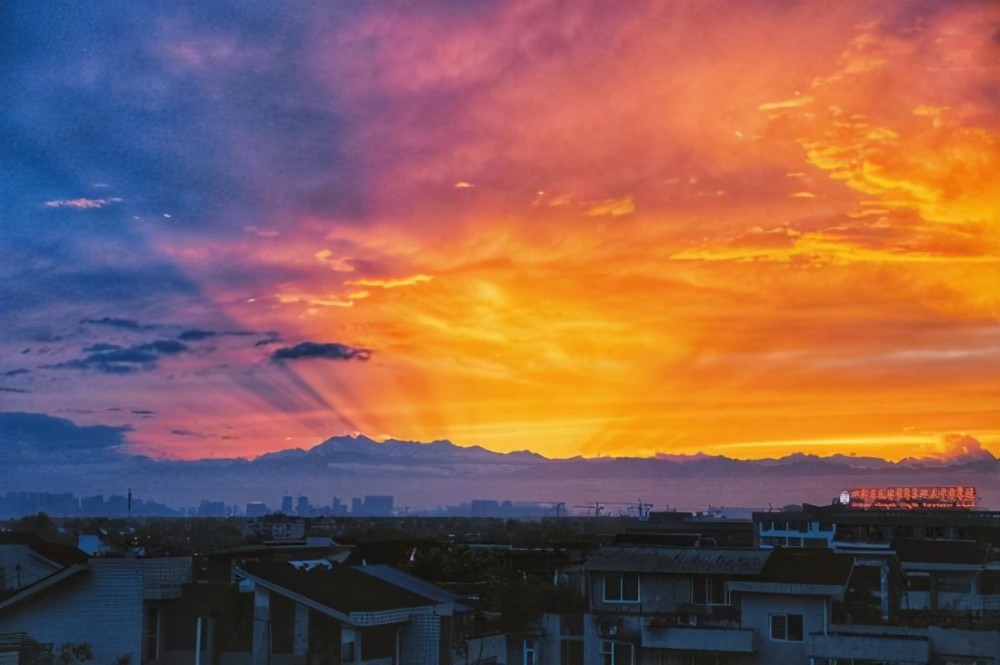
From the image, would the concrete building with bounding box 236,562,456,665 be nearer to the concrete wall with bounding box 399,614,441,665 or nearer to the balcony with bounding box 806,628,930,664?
the concrete wall with bounding box 399,614,441,665

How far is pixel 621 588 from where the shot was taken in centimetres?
2281

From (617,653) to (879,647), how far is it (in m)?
5.21

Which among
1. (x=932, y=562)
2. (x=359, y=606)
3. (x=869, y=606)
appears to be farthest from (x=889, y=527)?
(x=359, y=606)

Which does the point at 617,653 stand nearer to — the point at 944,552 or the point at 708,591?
the point at 708,591

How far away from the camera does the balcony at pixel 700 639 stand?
21.0 metres

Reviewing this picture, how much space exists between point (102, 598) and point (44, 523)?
3049 centimetres

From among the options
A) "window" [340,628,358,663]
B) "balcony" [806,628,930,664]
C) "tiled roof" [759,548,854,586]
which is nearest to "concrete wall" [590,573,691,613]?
"tiled roof" [759,548,854,586]

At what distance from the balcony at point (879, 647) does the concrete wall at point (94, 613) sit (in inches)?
490

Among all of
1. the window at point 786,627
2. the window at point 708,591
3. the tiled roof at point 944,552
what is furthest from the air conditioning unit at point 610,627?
the tiled roof at point 944,552

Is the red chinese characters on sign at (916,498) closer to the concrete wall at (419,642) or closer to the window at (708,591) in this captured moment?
the window at (708,591)

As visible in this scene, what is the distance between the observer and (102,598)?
17781 millimetres

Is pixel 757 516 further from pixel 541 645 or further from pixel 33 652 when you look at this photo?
pixel 33 652

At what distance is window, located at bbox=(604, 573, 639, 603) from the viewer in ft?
74.4

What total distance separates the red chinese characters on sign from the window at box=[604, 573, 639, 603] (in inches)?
1446
